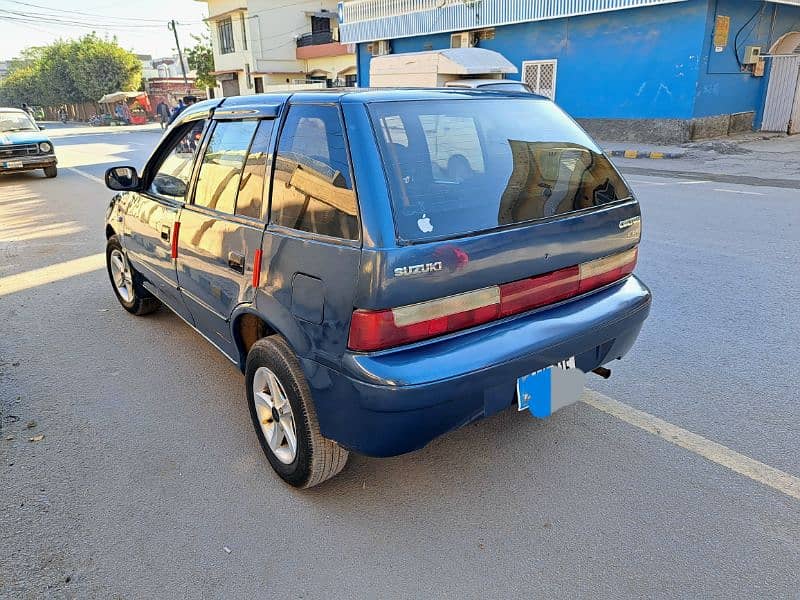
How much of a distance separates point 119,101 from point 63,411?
5764 cm

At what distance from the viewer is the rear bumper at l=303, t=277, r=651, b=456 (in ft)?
7.20

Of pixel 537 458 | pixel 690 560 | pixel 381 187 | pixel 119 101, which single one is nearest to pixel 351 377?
pixel 381 187

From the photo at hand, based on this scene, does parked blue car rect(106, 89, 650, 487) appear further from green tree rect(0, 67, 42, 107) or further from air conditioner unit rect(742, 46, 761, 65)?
green tree rect(0, 67, 42, 107)

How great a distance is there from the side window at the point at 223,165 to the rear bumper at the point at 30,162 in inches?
500

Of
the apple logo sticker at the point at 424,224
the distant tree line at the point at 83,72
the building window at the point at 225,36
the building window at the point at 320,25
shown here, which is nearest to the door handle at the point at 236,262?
the apple logo sticker at the point at 424,224

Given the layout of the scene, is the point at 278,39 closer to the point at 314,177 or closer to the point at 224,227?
the point at 224,227

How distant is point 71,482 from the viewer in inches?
112

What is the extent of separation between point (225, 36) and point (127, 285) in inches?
1548

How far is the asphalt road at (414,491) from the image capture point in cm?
224

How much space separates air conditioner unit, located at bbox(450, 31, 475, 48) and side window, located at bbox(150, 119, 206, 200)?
20.8 m

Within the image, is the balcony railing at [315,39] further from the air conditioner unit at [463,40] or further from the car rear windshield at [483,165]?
the car rear windshield at [483,165]

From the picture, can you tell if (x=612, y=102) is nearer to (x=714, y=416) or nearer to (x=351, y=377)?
(x=714, y=416)

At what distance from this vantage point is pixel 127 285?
500 centimetres

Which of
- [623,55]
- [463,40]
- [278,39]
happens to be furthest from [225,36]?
[623,55]
